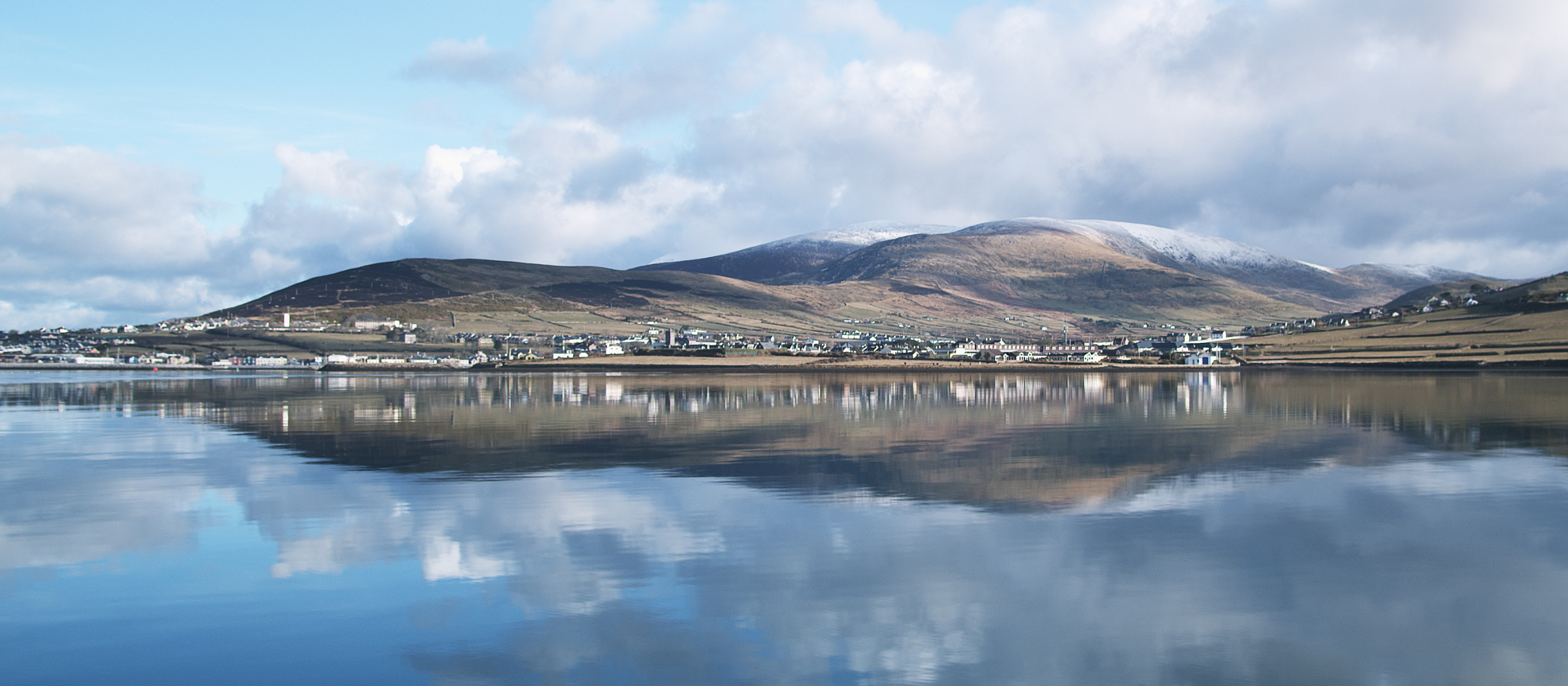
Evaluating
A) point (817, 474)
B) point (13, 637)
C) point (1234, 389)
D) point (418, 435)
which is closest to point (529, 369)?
point (1234, 389)

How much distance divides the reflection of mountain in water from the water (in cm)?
35

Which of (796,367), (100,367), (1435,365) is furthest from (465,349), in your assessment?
(1435,365)

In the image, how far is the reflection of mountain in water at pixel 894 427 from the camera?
92.7 ft

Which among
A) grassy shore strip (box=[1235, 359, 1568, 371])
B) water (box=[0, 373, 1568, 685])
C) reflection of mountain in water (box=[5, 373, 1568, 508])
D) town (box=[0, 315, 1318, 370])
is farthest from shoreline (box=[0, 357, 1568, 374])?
water (box=[0, 373, 1568, 685])

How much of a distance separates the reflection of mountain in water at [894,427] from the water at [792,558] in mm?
345

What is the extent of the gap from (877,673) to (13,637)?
11149 millimetres

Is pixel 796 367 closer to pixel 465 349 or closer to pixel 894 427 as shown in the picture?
pixel 465 349

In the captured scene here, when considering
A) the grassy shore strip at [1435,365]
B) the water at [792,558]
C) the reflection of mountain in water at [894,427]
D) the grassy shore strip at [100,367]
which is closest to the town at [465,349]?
the grassy shore strip at [100,367]

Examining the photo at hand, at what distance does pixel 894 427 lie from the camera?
136ft

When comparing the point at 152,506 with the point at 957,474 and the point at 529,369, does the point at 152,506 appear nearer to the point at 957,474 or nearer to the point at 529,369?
the point at 957,474

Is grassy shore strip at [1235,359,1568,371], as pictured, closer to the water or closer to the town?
the town

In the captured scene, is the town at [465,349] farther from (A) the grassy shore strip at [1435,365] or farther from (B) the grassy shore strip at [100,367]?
(A) the grassy shore strip at [1435,365]

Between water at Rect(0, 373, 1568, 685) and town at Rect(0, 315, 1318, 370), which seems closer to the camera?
water at Rect(0, 373, 1568, 685)

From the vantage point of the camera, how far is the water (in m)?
12.3
